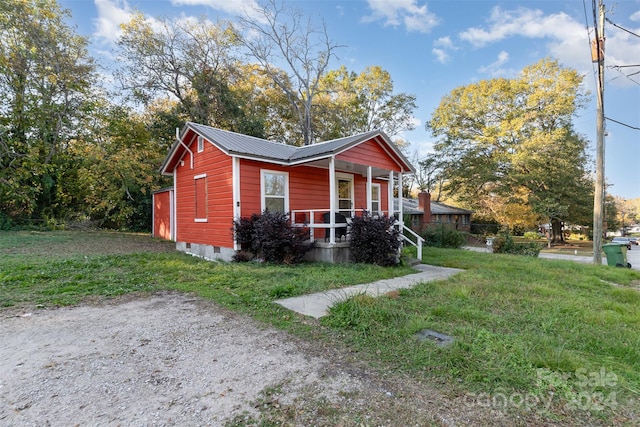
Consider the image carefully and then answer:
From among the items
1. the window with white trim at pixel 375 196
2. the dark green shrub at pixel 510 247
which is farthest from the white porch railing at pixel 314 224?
the dark green shrub at pixel 510 247

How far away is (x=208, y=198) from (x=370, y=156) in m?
5.24

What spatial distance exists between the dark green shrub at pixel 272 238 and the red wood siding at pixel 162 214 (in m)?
6.97

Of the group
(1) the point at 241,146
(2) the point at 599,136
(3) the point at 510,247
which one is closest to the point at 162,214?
(1) the point at 241,146

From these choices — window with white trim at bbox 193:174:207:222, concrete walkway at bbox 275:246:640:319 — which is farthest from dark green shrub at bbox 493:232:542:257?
window with white trim at bbox 193:174:207:222

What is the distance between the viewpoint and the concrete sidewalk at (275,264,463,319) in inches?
171

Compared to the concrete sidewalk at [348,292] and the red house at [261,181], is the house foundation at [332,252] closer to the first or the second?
the red house at [261,181]

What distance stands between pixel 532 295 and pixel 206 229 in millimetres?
8443

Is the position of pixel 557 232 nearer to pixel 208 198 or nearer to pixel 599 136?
pixel 599 136

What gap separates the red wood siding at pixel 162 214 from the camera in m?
13.9

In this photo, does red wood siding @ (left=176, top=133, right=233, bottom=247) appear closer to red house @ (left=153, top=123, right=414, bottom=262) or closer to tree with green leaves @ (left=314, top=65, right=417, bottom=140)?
red house @ (left=153, top=123, right=414, bottom=262)

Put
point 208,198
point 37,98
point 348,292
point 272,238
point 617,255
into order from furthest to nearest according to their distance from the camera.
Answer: point 37,98, point 617,255, point 208,198, point 272,238, point 348,292

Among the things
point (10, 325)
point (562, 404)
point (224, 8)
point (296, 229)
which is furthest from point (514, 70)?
point (10, 325)

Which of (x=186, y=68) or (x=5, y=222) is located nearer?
(x=5, y=222)

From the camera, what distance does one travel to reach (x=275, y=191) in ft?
30.0
